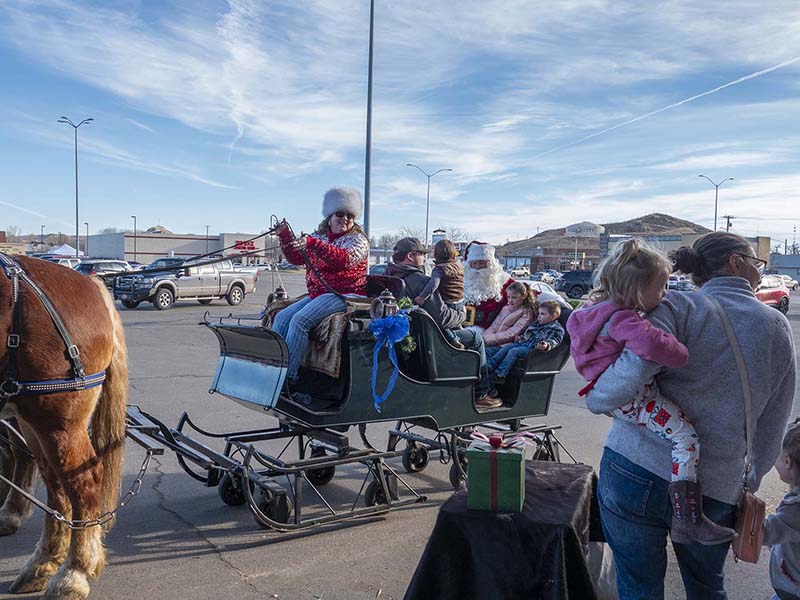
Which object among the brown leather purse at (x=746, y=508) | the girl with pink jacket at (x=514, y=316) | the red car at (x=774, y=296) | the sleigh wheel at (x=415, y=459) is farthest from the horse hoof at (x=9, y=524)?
the red car at (x=774, y=296)

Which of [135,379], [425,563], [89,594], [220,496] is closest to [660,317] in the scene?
[425,563]

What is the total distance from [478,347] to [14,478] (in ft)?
10.8

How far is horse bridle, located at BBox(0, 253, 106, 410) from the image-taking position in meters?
3.39

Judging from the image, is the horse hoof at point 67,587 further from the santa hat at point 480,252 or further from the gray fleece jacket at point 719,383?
the santa hat at point 480,252

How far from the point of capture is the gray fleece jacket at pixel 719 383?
241 cm

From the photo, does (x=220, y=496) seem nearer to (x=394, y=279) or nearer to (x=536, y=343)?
(x=394, y=279)

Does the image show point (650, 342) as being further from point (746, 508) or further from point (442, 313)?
point (442, 313)

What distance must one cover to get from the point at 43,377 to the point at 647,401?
2.89 metres

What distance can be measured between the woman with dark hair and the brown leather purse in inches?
0.6

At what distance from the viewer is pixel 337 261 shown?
4.70 meters

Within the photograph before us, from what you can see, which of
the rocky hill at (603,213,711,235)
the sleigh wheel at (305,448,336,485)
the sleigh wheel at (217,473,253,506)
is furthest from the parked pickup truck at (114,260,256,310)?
the rocky hill at (603,213,711,235)

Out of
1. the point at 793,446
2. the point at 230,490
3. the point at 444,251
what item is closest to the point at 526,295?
the point at 444,251

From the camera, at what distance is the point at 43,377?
3473 millimetres

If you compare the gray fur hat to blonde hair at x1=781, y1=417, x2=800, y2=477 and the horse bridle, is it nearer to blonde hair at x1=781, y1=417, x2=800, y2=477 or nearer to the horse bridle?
the horse bridle
